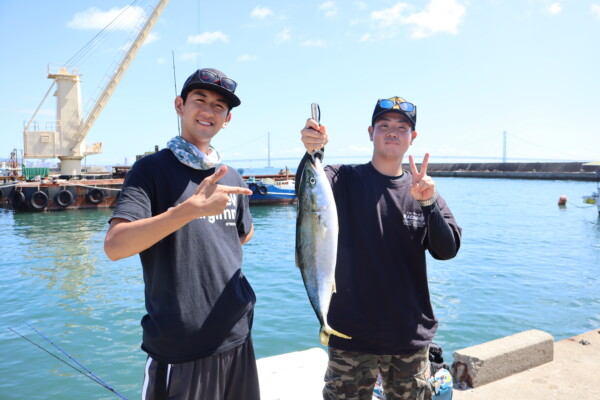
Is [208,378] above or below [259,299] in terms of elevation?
above

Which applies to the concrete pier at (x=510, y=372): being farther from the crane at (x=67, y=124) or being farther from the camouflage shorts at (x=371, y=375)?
the crane at (x=67, y=124)

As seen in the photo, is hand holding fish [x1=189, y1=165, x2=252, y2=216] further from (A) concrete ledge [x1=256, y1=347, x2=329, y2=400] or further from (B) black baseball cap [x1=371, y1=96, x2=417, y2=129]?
(A) concrete ledge [x1=256, y1=347, x2=329, y2=400]

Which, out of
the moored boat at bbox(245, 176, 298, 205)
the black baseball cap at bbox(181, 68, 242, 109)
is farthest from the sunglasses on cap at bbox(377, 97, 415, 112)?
the moored boat at bbox(245, 176, 298, 205)

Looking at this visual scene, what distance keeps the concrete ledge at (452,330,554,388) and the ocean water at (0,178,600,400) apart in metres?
2.44

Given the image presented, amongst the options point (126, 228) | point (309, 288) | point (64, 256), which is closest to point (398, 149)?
point (309, 288)

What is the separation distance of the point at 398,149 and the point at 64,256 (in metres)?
16.7

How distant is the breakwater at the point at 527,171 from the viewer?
67.6 m

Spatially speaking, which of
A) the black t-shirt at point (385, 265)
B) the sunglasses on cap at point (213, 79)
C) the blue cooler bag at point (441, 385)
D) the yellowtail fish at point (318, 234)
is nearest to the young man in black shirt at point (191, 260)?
the sunglasses on cap at point (213, 79)

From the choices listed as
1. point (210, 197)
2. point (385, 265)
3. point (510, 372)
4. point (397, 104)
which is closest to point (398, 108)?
point (397, 104)

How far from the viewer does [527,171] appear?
81375mm

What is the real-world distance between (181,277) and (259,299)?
29.1ft

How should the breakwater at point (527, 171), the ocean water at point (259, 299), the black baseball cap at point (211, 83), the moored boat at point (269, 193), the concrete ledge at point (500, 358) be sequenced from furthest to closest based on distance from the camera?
the breakwater at point (527, 171)
the moored boat at point (269, 193)
the ocean water at point (259, 299)
the concrete ledge at point (500, 358)
the black baseball cap at point (211, 83)

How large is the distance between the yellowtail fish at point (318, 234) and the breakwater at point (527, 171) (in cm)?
7059

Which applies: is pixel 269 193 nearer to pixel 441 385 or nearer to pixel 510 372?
pixel 510 372
